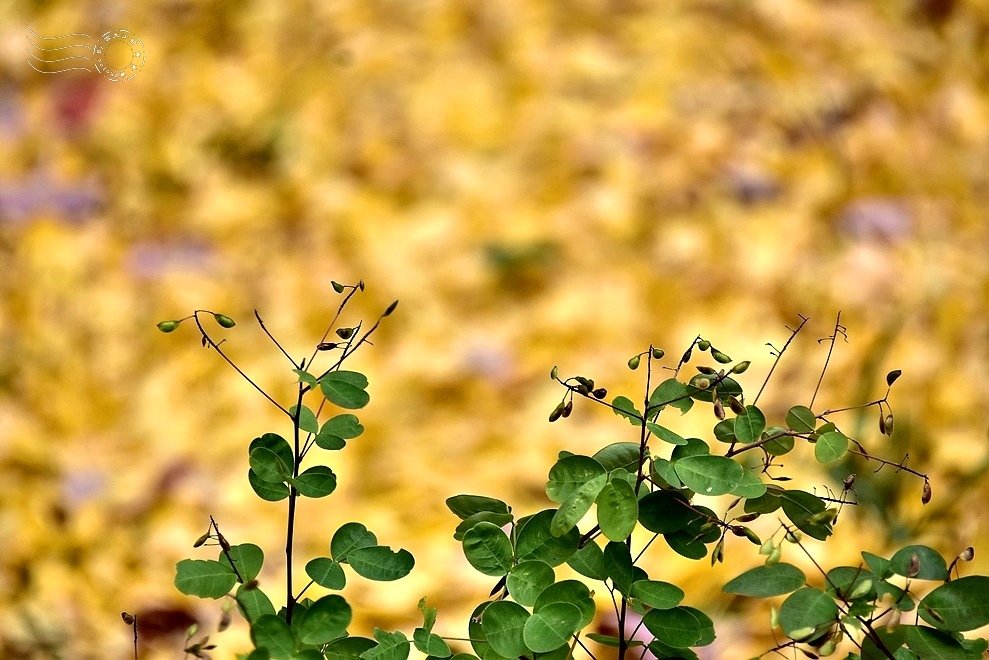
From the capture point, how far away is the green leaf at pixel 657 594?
20.3 inches

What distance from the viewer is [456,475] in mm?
1233

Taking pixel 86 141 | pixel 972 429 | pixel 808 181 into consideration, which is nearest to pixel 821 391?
pixel 972 429

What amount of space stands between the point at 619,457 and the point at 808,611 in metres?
0.12

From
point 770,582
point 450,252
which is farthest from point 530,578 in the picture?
point 450,252

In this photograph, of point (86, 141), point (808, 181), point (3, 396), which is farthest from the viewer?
point (86, 141)

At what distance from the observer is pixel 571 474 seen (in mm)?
515

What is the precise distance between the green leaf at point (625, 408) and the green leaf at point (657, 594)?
0.08 m

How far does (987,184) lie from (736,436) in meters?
1.23

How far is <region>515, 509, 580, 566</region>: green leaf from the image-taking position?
523mm

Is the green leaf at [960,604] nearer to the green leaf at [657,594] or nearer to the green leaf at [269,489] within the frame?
the green leaf at [657,594]

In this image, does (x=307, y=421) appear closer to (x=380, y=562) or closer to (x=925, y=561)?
(x=380, y=562)

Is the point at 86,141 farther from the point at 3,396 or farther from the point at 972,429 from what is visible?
the point at 972,429
